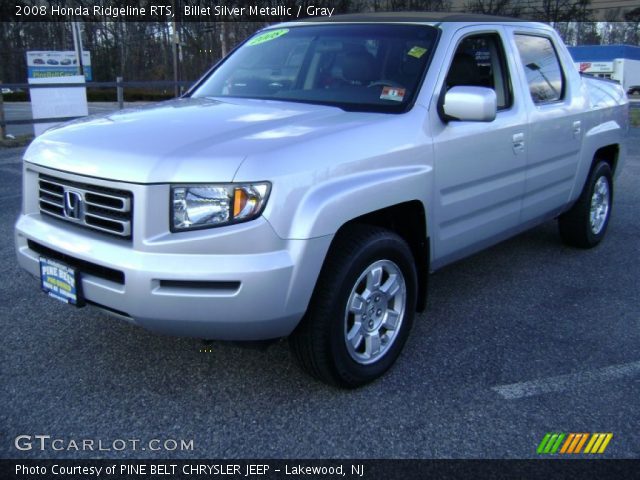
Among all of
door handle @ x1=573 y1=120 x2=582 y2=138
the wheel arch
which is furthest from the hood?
door handle @ x1=573 y1=120 x2=582 y2=138

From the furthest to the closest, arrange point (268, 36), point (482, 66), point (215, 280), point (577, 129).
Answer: point (577, 129) → point (268, 36) → point (482, 66) → point (215, 280)

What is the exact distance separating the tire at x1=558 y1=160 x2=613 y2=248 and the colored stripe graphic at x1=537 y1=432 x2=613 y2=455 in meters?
2.93

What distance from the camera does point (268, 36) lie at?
4387 mm

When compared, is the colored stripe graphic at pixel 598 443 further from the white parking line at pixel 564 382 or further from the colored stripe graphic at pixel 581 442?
the white parking line at pixel 564 382

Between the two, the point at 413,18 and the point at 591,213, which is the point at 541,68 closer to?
the point at 413,18

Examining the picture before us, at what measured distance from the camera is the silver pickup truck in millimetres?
2553

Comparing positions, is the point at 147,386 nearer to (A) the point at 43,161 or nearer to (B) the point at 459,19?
(A) the point at 43,161

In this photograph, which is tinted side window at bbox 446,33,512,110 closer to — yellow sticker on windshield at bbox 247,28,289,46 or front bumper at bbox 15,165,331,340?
yellow sticker on windshield at bbox 247,28,289,46

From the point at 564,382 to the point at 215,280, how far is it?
1.91 metres

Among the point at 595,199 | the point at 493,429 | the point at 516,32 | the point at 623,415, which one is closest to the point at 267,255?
the point at 493,429

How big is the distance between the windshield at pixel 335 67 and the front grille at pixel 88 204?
1.33 metres

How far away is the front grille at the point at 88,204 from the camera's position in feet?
8.64

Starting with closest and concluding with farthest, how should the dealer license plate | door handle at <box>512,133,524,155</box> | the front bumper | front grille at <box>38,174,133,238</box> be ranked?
the front bumper, front grille at <box>38,174,133,238</box>, the dealer license plate, door handle at <box>512,133,524,155</box>
